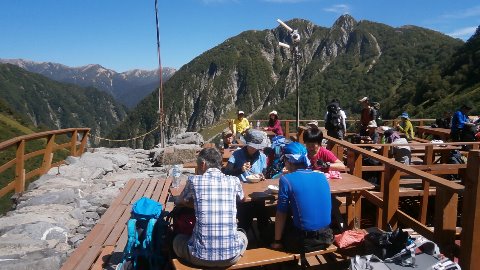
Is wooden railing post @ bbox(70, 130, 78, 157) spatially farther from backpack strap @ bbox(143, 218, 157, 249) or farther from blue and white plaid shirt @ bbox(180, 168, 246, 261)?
blue and white plaid shirt @ bbox(180, 168, 246, 261)

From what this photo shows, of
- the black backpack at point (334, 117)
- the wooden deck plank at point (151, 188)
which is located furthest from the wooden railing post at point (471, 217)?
the black backpack at point (334, 117)

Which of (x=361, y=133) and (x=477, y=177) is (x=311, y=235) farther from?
(x=361, y=133)

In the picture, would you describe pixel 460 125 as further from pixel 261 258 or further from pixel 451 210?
pixel 261 258

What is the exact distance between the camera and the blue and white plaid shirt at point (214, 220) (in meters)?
3.09

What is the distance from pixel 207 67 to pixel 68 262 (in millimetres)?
191982

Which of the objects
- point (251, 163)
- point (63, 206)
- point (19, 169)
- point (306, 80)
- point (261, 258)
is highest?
point (306, 80)

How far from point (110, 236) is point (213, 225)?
2.07 metres

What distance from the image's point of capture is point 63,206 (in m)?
6.12

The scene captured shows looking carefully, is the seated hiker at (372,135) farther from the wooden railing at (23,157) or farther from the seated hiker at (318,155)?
the wooden railing at (23,157)

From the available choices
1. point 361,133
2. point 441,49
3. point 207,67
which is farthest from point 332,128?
point 207,67

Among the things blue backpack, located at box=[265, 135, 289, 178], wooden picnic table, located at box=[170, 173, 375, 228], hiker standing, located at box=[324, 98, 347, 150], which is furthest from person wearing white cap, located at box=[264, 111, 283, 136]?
wooden picnic table, located at box=[170, 173, 375, 228]

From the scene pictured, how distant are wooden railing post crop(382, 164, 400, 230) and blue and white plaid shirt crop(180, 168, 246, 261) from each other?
1731 millimetres

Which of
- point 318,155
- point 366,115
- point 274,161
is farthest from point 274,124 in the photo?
point 318,155

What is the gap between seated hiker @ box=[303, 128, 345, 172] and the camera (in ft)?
15.0
